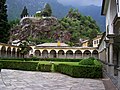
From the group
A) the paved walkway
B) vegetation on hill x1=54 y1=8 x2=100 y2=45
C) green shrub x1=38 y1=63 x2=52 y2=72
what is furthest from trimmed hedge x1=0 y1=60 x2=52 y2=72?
vegetation on hill x1=54 y1=8 x2=100 y2=45

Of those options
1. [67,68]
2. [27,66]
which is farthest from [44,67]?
[67,68]

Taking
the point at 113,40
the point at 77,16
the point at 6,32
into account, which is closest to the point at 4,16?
the point at 6,32

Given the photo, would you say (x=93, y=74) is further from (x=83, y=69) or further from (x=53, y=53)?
(x=53, y=53)

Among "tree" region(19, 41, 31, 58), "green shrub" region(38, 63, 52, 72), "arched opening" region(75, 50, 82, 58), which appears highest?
"tree" region(19, 41, 31, 58)

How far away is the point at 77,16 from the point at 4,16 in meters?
67.8

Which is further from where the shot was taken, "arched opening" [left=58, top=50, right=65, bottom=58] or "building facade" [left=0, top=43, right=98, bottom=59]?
"arched opening" [left=58, top=50, right=65, bottom=58]

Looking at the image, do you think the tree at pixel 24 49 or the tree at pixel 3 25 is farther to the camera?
the tree at pixel 24 49

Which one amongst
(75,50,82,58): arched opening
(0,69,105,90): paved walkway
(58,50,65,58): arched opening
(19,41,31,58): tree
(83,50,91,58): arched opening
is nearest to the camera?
(0,69,105,90): paved walkway

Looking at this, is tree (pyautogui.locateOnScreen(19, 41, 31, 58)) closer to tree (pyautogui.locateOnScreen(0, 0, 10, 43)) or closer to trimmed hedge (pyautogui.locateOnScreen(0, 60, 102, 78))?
tree (pyautogui.locateOnScreen(0, 0, 10, 43))

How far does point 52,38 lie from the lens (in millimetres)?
92438

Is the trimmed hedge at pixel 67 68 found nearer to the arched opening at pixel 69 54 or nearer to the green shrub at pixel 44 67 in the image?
the green shrub at pixel 44 67

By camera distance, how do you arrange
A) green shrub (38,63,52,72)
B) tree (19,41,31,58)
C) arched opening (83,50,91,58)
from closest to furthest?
green shrub (38,63,52,72), tree (19,41,31,58), arched opening (83,50,91,58)

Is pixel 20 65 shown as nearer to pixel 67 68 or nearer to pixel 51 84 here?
pixel 67 68

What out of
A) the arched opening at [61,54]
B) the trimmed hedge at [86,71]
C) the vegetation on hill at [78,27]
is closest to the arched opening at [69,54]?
the arched opening at [61,54]
